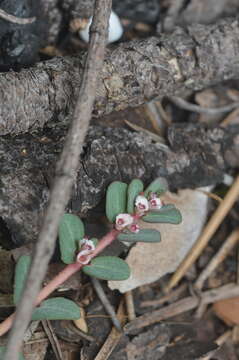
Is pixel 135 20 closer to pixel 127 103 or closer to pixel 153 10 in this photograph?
pixel 153 10

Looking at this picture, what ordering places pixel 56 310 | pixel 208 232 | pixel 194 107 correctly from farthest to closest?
pixel 194 107 → pixel 208 232 → pixel 56 310

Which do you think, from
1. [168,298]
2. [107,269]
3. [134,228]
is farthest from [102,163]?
[168,298]

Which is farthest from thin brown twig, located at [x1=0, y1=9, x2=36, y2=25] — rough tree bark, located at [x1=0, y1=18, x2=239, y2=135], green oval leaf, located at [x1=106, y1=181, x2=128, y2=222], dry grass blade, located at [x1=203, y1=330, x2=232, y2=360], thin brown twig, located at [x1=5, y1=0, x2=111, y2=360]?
dry grass blade, located at [x1=203, y1=330, x2=232, y2=360]

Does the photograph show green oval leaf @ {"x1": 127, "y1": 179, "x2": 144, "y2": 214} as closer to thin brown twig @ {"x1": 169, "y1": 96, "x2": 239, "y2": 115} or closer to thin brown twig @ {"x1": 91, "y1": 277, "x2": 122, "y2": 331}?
thin brown twig @ {"x1": 91, "y1": 277, "x2": 122, "y2": 331}

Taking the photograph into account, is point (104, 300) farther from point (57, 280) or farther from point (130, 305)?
point (57, 280)

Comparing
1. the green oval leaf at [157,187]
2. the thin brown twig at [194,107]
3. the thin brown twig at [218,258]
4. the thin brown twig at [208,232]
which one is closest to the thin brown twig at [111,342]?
the thin brown twig at [208,232]

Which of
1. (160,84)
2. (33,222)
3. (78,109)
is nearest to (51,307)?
(33,222)
